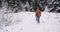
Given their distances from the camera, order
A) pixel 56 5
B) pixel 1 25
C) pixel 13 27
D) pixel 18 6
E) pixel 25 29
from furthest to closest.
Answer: pixel 18 6 → pixel 56 5 → pixel 1 25 → pixel 13 27 → pixel 25 29

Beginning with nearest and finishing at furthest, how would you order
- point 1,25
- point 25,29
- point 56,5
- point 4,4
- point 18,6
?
point 25,29 < point 1,25 < point 56,5 < point 18,6 < point 4,4

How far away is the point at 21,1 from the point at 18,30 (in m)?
17.3

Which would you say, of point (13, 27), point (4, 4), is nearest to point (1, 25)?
point (13, 27)

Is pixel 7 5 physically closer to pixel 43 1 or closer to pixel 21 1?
pixel 21 1

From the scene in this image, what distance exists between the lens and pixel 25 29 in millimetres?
14086

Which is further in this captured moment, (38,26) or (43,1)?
(43,1)

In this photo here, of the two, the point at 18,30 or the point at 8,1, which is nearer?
the point at 18,30

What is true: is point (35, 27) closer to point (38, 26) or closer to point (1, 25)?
point (38, 26)

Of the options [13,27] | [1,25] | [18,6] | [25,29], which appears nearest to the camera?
[25,29]

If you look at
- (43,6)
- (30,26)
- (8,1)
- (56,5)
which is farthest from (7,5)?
(30,26)

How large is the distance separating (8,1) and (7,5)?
698 millimetres

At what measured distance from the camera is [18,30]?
1412 cm

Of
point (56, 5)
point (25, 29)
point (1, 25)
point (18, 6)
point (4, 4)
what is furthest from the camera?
point (4, 4)

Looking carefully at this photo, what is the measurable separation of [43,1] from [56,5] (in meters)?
3.18
